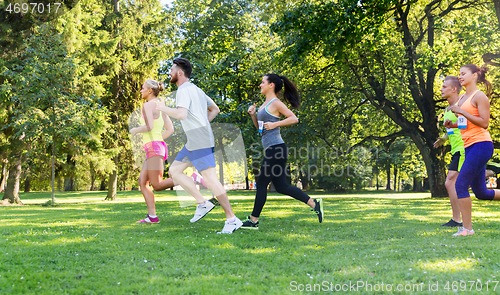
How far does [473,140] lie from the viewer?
5.02 meters

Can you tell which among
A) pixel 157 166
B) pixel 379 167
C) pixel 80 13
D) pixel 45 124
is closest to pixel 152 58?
pixel 80 13

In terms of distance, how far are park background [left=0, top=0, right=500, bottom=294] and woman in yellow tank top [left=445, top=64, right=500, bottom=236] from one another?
2.09ft

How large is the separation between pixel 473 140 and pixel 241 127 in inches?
494

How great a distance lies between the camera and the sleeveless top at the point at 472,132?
4.98 meters

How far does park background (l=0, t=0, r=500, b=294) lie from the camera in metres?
3.33

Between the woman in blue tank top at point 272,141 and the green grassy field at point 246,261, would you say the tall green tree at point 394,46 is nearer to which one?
the woman in blue tank top at point 272,141

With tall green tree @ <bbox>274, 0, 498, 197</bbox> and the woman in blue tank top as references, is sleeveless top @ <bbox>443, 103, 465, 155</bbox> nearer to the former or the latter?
the woman in blue tank top

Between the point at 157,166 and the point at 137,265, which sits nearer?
the point at 137,265

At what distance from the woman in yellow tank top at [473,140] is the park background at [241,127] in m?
0.64

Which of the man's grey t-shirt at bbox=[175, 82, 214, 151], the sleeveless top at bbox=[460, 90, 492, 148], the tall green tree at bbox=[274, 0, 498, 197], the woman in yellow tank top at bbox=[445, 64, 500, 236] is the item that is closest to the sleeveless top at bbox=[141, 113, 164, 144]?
the man's grey t-shirt at bbox=[175, 82, 214, 151]

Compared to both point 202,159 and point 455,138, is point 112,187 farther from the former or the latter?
point 455,138

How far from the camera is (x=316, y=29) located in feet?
41.2

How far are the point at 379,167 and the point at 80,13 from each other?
36.7m

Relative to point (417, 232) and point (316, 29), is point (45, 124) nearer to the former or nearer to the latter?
point (316, 29)
